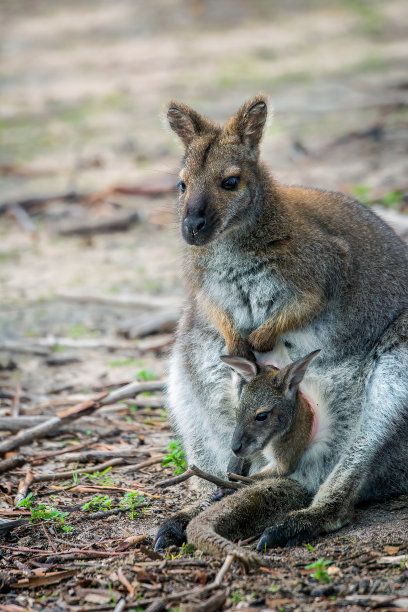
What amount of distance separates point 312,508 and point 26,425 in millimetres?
2120

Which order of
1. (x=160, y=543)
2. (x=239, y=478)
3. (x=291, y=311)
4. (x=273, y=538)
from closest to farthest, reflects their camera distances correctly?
(x=273, y=538) → (x=160, y=543) → (x=239, y=478) → (x=291, y=311)

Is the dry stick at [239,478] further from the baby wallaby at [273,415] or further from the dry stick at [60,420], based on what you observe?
the dry stick at [60,420]

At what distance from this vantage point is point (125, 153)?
12195 mm

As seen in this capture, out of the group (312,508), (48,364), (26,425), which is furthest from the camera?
(48,364)

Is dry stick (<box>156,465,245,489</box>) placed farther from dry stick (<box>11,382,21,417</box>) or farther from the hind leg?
dry stick (<box>11,382,21,417</box>)

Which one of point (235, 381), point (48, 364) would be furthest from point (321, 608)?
point (48, 364)

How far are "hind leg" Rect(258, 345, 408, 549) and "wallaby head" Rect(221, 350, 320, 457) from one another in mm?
305

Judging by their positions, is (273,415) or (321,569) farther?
(273,415)

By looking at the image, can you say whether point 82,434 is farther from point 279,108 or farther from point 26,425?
point 279,108

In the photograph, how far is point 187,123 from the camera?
475cm

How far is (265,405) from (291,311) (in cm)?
47

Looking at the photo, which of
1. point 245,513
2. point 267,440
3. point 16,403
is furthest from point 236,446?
point 16,403

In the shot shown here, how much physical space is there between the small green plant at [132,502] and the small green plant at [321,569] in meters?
1.13

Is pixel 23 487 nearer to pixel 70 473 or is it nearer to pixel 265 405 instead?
pixel 70 473
